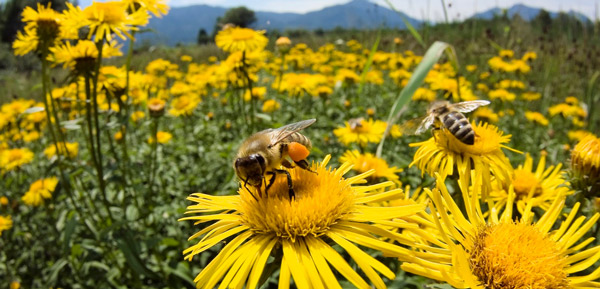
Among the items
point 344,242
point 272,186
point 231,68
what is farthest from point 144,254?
point 344,242

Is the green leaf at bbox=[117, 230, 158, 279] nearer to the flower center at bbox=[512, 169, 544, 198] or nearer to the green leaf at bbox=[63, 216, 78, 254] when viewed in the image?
the green leaf at bbox=[63, 216, 78, 254]

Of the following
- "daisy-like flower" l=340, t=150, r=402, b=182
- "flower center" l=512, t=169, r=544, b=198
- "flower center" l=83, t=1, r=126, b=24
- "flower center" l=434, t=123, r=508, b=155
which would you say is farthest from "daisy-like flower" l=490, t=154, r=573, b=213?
"flower center" l=83, t=1, r=126, b=24

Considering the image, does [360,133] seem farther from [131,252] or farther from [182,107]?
[182,107]

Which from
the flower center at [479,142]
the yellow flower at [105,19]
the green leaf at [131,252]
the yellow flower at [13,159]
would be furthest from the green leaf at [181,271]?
the yellow flower at [13,159]

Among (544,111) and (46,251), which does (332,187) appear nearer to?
(46,251)

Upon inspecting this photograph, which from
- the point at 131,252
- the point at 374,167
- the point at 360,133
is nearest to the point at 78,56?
the point at 131,252
